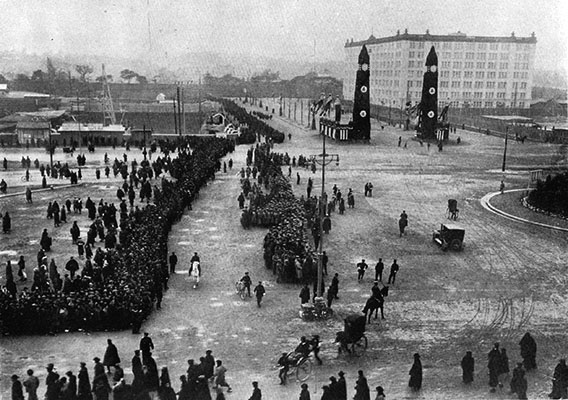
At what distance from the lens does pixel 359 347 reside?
1424 centimetres

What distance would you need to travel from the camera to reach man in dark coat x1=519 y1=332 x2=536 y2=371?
13.2 m

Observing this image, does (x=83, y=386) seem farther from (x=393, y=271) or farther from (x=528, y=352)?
(x=393, y=271)

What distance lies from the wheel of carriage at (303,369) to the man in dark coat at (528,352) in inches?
187

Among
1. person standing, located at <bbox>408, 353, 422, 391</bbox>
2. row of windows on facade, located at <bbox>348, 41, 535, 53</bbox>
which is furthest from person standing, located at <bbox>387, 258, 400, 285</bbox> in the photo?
row of windows on facade, located at <bbox>348, 41, 535, 53</bbox>

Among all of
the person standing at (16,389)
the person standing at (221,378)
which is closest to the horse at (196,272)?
the person standing at (221,378)

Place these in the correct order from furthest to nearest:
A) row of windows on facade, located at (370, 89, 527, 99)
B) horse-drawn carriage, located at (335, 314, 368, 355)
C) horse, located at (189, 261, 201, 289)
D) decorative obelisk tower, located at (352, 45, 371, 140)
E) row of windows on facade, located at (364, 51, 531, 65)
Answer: row of windows on facade, located at (370, 89, 527, 99)
row of windows on facade, located at (364, 51, 531, 65)
decorative obelisk tower, located at (352, 45, 371, 140)
horse, located at (189, 261, 201, 289)
horse-drawn carriage, located at (335, 314, 368, 355)

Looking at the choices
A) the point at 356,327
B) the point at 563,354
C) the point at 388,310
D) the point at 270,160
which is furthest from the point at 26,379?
the point at 270,160

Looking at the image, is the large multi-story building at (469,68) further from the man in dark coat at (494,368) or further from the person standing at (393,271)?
the man in dark coat at (494,368)

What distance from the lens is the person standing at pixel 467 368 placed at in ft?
41.2

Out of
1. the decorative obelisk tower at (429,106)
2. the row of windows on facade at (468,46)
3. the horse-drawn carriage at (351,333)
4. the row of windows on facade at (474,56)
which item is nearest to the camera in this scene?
the horse-drawn carriage at (351,333)

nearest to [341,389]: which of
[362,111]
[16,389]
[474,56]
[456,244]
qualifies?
[16,389]

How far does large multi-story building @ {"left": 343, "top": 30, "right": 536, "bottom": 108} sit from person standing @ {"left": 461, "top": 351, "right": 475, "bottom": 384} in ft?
292

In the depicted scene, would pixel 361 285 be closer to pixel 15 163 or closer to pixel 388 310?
pixel 388 310

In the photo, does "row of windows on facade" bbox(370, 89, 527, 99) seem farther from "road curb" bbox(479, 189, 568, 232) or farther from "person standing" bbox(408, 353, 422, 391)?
"person standing" bbox(408, 353, 422, 391)
